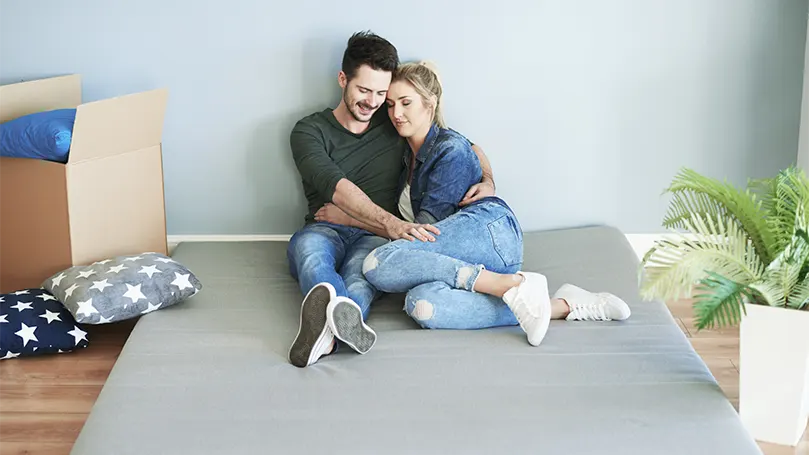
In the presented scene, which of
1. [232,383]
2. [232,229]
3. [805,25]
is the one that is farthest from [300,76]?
[805,25]

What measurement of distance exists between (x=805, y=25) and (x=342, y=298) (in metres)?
2.04

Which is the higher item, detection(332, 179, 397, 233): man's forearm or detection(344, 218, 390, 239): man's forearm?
detection(332, 179, 397, 233): man's forearm

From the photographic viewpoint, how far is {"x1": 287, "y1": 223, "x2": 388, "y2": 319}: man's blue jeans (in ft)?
9.17

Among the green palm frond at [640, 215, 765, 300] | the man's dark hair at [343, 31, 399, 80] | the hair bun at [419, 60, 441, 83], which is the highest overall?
the man's dark hair at [343, 31, 399, 80]

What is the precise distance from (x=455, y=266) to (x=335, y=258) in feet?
1.65

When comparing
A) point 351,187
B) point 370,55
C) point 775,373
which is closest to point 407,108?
point 370,55

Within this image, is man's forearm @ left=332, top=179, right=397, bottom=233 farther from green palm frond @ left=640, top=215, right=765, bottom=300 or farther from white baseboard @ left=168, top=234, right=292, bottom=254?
green palm frond @ left=640, top=215, right=765, bottom=300

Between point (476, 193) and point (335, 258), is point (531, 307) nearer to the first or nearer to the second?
point (476, 193)

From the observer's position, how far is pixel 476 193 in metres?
3.06

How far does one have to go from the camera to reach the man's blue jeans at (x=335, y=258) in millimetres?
2795

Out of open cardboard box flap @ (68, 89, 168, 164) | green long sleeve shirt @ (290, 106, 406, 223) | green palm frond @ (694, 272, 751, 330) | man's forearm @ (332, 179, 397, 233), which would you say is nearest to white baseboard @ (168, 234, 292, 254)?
green long sleeve shirt @ (290, 106, 406, 223)

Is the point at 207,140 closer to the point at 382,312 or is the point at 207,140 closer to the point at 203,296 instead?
the point at 203,296

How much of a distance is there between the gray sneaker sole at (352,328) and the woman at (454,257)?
0.74 ft

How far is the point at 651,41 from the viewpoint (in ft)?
11.1
